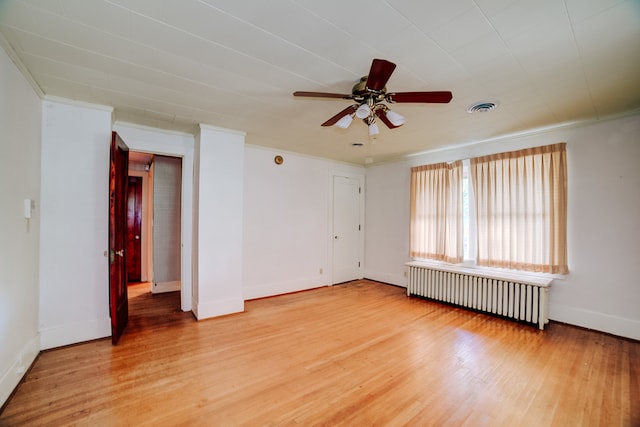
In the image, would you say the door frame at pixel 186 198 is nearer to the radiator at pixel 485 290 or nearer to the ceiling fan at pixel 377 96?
the ceiling fan at pixel 377 96

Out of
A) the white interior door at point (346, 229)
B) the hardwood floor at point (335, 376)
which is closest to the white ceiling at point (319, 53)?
the hardwood floor at point (335, 376)

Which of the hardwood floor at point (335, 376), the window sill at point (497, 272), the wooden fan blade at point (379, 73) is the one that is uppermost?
the wooden fan blade at point (379, 73)

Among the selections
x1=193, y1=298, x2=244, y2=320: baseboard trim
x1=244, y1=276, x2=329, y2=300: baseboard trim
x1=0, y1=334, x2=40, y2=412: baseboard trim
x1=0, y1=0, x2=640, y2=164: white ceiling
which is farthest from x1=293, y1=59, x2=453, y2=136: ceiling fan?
x1=244, y1=276, x2=329, y2=300: baseboard trim

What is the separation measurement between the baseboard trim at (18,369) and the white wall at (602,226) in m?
5.60

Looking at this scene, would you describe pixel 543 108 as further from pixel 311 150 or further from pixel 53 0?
pixel 53 0

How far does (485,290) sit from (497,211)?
3.85 feet

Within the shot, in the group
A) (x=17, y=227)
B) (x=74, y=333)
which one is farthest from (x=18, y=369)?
(x=17, y=227)

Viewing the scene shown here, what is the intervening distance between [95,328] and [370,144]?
431cm

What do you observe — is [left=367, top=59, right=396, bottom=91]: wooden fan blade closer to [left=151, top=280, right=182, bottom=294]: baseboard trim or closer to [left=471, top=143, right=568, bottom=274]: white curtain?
[left=471, top=143, right=568, bottom=274]: white curtain

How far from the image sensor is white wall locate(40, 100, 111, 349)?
9.04 ft

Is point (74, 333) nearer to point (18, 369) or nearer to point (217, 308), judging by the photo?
point (18, 369)

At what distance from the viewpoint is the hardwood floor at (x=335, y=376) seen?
72.8 inches

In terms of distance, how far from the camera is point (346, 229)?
227 inches

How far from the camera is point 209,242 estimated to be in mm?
3605
